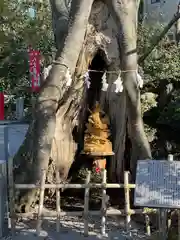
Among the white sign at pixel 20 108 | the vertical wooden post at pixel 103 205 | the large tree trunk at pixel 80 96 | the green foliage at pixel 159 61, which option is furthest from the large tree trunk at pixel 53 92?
the white sign at pixel 20 108

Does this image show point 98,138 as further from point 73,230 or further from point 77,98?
point 73,230

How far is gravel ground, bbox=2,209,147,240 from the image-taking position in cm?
582

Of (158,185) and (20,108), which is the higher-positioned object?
(20,108)

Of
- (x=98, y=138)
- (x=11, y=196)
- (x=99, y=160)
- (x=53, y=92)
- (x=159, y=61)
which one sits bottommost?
(x=11, y=196)

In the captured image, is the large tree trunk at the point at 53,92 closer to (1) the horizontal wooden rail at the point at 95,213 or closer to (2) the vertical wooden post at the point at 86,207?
(1) the horizontal wooden rail at the point at 95,213

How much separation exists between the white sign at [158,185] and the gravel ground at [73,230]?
1.30 meters

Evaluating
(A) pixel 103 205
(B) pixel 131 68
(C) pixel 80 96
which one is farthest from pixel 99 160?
(A) pixel 103 205

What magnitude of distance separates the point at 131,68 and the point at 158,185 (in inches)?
98.6

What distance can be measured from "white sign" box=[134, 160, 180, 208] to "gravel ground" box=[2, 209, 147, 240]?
1303 millimetres

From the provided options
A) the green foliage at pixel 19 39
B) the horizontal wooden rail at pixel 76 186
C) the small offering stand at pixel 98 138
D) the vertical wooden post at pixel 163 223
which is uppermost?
the green foliage at pixel 19 39

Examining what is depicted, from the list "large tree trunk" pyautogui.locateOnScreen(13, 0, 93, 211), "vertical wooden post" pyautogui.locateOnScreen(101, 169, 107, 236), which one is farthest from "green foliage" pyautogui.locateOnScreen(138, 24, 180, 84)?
"vertical wooden post" pyautogui.locateOnScreen(101, 169, 107, 236)

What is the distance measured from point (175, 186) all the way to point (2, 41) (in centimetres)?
1388

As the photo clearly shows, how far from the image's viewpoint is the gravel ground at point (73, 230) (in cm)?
582

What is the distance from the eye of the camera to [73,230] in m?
6.14
